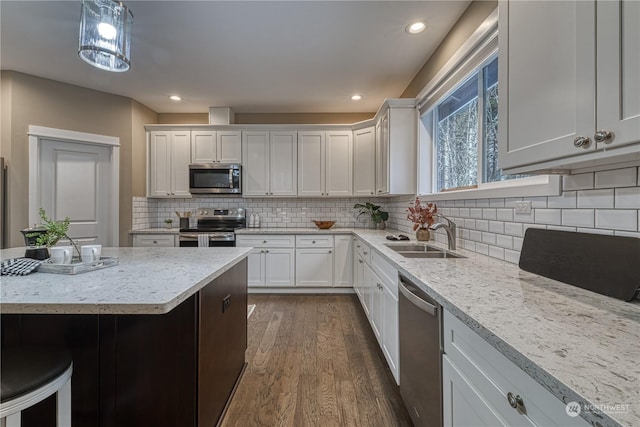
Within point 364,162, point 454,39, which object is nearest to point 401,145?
point 364,162

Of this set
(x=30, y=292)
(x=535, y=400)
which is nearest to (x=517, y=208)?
(x=535, y=400)

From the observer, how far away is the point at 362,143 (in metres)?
3.93

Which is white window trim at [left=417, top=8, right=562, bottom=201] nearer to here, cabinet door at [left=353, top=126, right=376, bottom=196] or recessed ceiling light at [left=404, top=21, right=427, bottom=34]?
recessed ceiling light at [left=404, top=21, right=427, bottom=34]

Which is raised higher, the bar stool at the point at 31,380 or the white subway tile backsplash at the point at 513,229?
the white subway tile backsplash at the point at 513,229

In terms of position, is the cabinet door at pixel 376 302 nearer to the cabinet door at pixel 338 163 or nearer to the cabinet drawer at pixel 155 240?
the cabinet door at pixel 338 163

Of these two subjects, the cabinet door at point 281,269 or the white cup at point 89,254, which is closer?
the white cup at point 89,254

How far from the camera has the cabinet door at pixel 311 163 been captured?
13.3ft

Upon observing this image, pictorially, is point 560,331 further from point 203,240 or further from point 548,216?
point 203,240

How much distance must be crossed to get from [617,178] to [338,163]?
3202mm

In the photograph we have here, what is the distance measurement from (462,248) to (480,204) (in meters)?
0.38

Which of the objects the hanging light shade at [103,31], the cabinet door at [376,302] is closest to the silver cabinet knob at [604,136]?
the cabinet door at [376,302]

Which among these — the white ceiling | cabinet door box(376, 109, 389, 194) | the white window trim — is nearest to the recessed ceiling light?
the white ceiling

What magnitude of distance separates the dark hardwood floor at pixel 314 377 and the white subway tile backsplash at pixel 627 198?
4.75 ft

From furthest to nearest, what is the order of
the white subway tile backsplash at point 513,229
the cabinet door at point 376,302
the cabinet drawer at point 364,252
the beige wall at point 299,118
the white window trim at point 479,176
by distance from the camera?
the beige wall at point 299,118 → the cabinet drawer at point 364,252 → the cabinet door at point 376,302 → the white subway tile backsplash at point 513,229 → the white window trim at point 479,176
